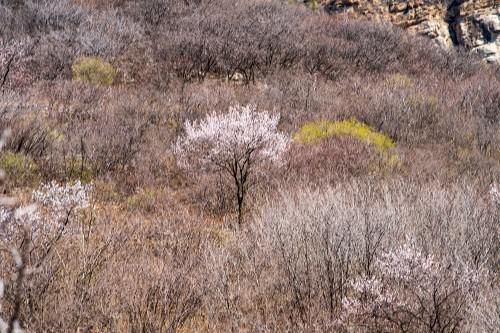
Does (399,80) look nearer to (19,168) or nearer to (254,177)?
(254,177)

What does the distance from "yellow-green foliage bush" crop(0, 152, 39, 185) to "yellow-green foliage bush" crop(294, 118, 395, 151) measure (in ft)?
15.6

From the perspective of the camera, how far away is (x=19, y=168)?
682 cm

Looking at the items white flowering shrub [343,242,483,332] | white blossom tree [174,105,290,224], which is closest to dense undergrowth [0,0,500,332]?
white flowering shrub [343,242,483,332]

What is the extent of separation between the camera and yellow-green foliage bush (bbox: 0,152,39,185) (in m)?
6.65

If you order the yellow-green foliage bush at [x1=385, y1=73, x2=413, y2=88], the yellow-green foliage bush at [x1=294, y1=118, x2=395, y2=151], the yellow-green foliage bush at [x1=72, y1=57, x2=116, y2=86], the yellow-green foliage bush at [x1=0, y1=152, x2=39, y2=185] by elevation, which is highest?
the yellow-green foliage bush at [x1=0, y1=152, x2=39, y2=185]

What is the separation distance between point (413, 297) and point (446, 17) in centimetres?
2571

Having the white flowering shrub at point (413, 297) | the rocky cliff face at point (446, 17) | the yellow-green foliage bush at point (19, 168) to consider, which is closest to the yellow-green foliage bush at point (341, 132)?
the yellow-green foliage bush at point (19, 168)

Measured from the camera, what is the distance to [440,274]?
11.3ft

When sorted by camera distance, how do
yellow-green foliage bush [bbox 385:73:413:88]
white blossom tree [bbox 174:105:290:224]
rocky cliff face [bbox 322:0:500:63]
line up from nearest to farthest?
white blossom tree [bbox 174:105:290:224]
yellow-green foliage bush [bbox 385:73:413:88]
rocky cliff face [bbox 322:0:500:63]

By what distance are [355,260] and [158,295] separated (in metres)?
1.85

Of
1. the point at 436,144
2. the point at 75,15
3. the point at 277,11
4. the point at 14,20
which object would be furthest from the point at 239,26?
the point at 436,144

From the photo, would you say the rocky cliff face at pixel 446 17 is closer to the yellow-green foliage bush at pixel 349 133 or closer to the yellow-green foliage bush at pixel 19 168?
the yellow-green foliage bush at pixel 349 133

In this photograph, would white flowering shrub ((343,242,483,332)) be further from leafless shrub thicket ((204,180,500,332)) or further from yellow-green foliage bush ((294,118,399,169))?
yellow-green foliage bush ((294,118,399,169))

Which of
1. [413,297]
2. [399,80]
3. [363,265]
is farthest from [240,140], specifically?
[399,80]
